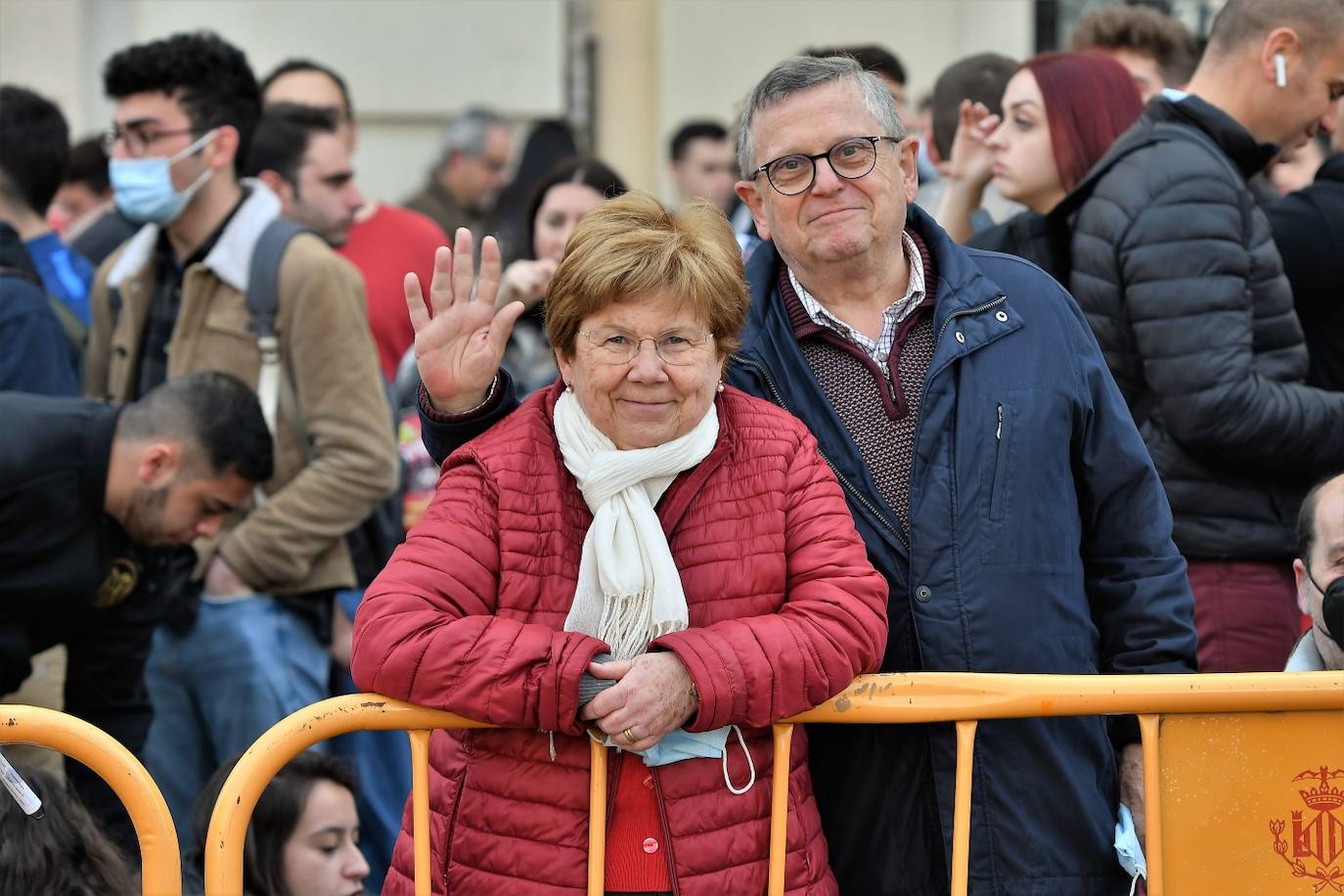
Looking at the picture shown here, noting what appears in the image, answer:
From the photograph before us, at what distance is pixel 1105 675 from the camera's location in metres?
2.82

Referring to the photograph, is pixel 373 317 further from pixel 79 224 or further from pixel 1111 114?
pixel 1111 114

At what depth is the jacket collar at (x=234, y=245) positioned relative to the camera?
4.78 meters

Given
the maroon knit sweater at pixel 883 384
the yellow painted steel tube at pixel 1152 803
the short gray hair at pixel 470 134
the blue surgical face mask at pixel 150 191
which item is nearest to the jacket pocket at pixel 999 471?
the maroon knit sweater at pixel 883 384

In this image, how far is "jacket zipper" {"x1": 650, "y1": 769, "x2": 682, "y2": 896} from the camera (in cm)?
263

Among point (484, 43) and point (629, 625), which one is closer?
point (629, 625)

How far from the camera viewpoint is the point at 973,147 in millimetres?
4422

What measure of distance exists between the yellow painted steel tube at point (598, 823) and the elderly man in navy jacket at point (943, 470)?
1.69ft

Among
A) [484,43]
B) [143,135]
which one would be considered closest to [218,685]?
[143,135]

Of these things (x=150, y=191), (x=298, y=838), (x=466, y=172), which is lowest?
(x=298, y=838)

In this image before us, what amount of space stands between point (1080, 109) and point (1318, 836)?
2193mm

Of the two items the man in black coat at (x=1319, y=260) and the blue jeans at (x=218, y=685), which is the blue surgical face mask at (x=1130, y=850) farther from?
the blue jeans at (x=218, y=685)

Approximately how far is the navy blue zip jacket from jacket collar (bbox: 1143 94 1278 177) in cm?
106

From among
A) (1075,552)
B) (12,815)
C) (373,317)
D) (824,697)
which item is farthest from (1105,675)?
(373,317)

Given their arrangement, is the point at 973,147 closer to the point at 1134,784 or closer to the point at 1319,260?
the point at 1319,260
